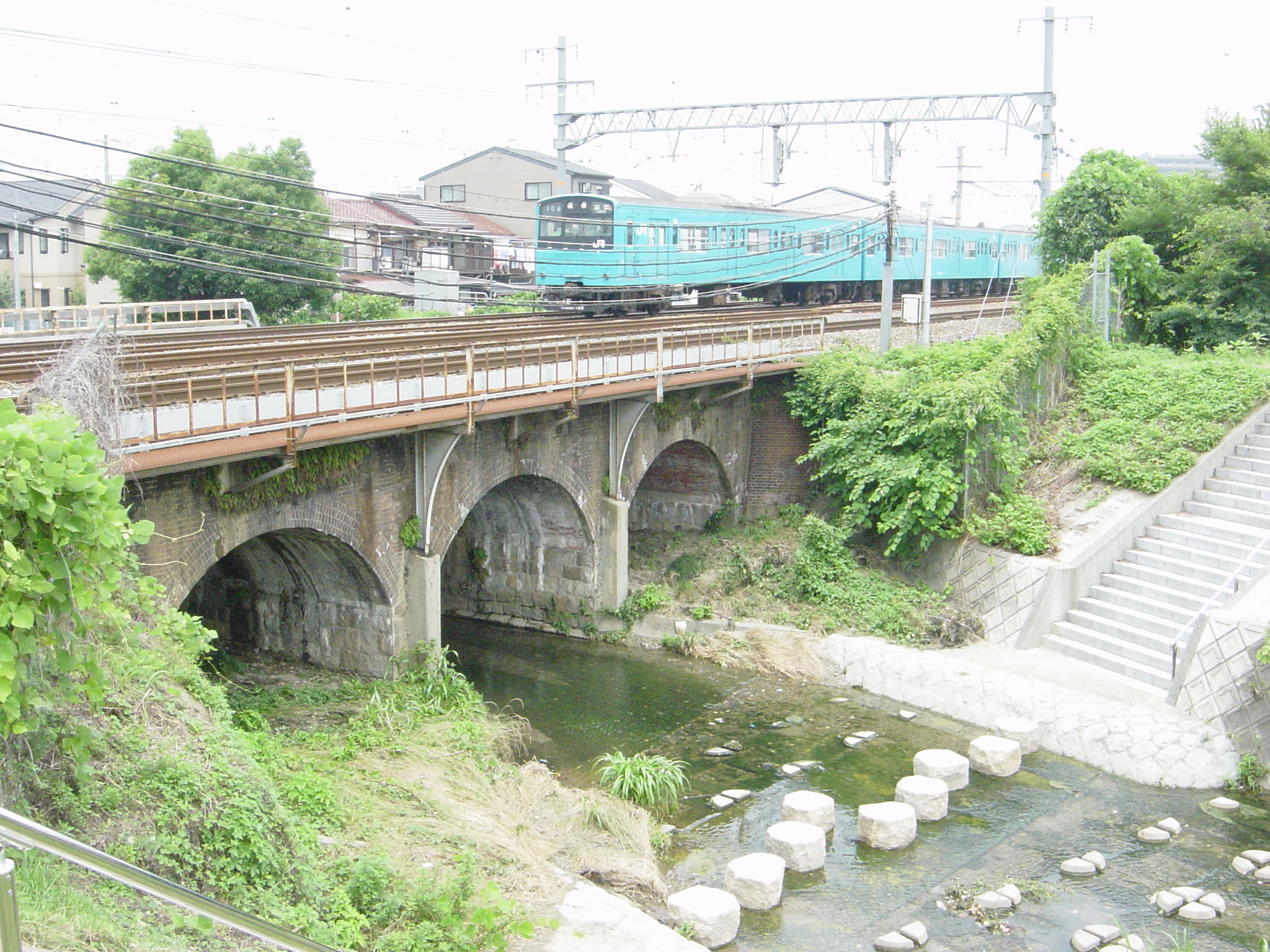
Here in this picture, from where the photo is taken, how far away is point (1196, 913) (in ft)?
36.3

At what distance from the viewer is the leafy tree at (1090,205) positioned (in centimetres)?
2825

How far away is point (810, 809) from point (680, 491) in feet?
40.6

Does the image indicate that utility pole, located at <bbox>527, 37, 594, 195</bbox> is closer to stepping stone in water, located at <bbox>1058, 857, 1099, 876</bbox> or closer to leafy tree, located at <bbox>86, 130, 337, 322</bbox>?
leafy tree, located at <bbox>86, 130, 337, 322</bbox>

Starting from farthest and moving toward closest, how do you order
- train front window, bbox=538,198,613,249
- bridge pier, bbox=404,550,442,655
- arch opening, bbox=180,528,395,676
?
1. train front window, bbox=538,198,613,249
2. bridge pier, bbox=404,550,442,655
3. arch opening, bbox=180,528,395,676

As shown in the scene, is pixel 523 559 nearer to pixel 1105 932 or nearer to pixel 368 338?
pixel 368 338

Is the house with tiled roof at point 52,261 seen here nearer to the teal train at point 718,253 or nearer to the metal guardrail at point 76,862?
the teal train at point 718,253

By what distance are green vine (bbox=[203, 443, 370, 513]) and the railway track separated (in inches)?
45.4

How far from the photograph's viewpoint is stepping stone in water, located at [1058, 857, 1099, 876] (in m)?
11.9

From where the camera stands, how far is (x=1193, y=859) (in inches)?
488

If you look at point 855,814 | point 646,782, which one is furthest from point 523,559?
point 855,814

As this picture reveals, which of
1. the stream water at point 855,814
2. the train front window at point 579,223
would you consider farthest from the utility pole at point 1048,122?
the stream water at point 855,814

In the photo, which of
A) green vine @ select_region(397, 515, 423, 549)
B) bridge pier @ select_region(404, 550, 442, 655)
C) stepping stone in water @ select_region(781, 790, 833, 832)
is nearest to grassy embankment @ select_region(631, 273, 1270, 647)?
bridge pier @ select_region(404, 550, 442, 655)

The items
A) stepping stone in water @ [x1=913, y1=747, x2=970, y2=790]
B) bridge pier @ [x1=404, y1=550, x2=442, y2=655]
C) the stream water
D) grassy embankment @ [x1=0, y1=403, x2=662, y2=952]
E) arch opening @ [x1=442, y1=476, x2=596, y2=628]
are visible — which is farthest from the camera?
arch opening @ [x1=442, y1=476, x2=596, y2=628]

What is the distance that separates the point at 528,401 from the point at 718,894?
26.0ft
